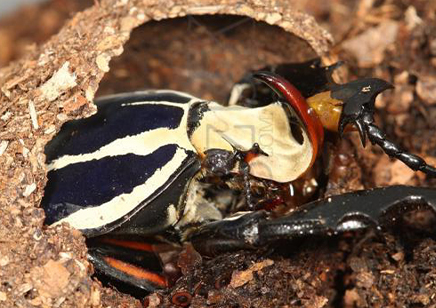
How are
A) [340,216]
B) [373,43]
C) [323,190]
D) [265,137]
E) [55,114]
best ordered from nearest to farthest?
[340,216]
[55,114]
[265,137]
[323,190]
[373,43]

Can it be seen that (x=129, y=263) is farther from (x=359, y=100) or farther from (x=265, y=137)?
(x=359, y=100)

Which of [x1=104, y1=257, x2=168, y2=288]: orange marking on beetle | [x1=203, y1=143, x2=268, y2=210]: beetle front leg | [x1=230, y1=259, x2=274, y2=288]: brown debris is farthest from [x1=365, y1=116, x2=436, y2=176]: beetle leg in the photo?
[x1=104, y1=257, x2=168, y2=288]: orange marking on beetle

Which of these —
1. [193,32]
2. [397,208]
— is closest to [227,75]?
[193,32]

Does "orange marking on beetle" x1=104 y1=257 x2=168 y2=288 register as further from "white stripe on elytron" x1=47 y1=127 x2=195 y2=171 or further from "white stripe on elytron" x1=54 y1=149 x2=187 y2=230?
"white stripe on elytron" x1=47 y1=127 x2=195 y2=171

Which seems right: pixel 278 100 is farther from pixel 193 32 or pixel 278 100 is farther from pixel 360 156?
pixel 193 32

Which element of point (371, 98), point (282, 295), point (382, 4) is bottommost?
point (282, 295)

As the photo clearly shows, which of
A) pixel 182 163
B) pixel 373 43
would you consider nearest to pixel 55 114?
pixel 182 163

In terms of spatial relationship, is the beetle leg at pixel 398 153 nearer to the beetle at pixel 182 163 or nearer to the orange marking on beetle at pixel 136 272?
the beetle at pixel 182 163
